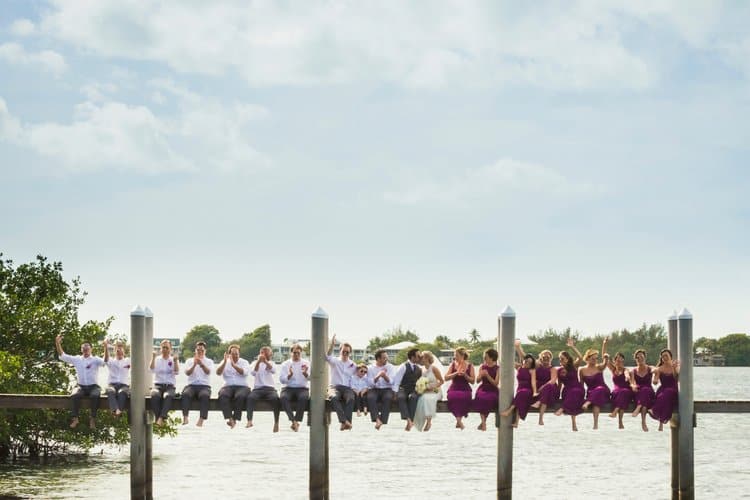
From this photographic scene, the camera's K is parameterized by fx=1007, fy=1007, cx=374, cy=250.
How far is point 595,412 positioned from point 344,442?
26.9 m

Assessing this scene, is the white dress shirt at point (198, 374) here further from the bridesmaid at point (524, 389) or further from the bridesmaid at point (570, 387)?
the bridesmaid at point (570, 387)

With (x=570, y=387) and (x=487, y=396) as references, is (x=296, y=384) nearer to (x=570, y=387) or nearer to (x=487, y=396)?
(x=487, y=396)

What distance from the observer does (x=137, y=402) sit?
1819 centimetres

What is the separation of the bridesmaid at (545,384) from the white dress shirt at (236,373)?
519 cm

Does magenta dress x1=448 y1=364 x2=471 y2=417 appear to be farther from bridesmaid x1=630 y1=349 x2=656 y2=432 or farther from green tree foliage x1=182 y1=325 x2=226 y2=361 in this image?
green tree foliage x1=182 y1=325 x2=226 y2=361

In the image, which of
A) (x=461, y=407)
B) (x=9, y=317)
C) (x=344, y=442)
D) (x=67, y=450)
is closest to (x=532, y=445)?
(x=344, y=442)

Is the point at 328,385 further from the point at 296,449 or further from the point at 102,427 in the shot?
the point at 296,449

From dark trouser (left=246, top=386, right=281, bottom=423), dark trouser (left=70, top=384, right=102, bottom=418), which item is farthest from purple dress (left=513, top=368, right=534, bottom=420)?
dark trouser (left=70, top=384, right=102, bottom=418)

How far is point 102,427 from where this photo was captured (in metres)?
28.0

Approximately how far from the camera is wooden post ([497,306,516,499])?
17391mm

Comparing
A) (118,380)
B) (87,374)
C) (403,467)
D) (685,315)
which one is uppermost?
(685,315)

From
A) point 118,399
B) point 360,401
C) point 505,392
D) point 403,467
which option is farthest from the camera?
point 403,467

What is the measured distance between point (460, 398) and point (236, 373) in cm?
407

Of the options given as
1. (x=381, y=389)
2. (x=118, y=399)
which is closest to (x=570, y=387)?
(x=381, y=389)
